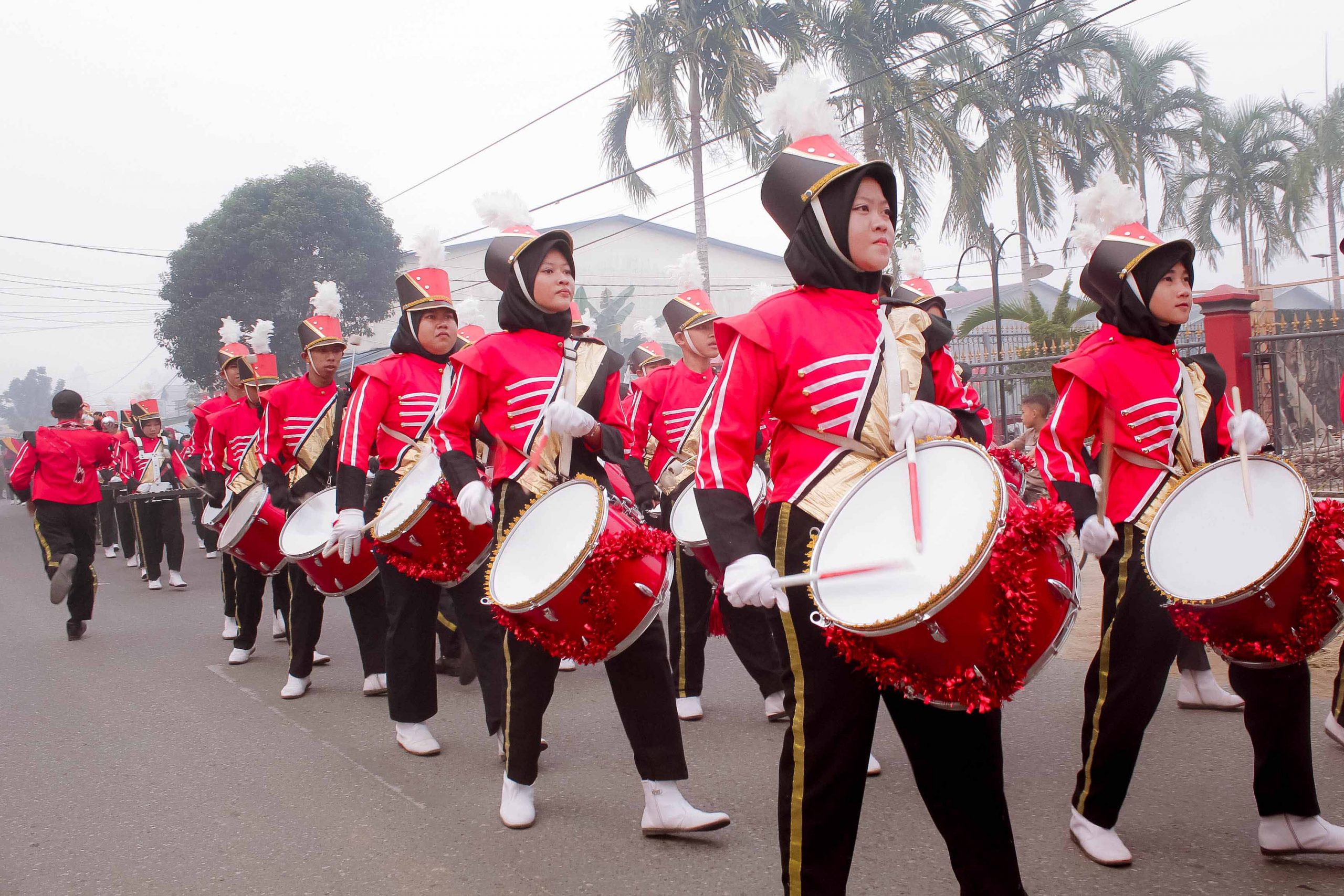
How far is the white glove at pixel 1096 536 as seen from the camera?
376 centimetres

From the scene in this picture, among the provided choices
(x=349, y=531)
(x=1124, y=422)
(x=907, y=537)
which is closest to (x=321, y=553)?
(x=349, y=531)

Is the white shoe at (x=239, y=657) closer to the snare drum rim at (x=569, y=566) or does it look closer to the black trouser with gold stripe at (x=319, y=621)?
the black trouser with gold stripe at (x=319, y=621)

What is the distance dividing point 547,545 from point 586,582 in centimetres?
31

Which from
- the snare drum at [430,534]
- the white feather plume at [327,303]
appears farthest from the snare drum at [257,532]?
the snare drum at [430,534]

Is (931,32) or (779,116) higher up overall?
(931,32)

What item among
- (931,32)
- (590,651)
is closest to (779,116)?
(590,651)

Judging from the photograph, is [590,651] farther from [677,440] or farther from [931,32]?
[931,32]

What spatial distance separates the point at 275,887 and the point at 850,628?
2.57 meters

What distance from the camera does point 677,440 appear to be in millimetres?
6719

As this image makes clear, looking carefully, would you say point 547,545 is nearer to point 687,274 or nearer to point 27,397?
point 687,274

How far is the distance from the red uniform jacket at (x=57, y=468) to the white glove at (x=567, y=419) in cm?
747

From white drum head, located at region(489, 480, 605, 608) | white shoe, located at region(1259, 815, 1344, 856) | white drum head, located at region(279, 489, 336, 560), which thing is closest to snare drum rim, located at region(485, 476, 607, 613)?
white drum head, located at region(489, 480, 605, 608)

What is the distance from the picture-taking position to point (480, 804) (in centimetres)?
468

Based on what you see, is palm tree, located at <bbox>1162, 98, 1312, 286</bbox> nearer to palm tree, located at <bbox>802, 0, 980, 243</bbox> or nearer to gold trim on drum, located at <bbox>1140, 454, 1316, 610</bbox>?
palm tree, located at <bbox>802, 0, 980, 243</bbox>
